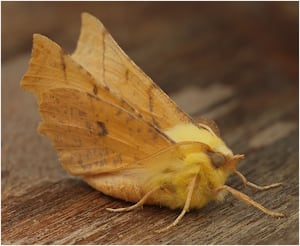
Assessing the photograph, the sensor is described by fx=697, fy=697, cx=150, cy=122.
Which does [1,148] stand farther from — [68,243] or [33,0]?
[33,0]

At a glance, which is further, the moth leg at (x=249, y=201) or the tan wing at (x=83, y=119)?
the tan wing at (x=83, y=119)

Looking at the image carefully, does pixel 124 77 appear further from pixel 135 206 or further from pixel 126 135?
pixel 135 206

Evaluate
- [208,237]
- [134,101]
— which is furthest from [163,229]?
[134,101]

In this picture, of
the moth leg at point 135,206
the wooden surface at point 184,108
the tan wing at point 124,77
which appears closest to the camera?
the wooden surface at point 184,108

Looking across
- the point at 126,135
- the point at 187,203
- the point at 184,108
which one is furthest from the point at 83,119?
the point at 184,108

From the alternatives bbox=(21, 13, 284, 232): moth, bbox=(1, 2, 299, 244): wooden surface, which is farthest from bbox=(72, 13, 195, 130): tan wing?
bbox=(1, 2, 299, 244): wooden surface

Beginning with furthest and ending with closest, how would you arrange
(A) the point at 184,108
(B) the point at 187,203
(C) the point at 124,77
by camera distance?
(A) the point at 184,108
(C) the point at 124,77
(B) the point at 187,203

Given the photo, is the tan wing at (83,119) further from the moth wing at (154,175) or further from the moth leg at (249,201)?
the moth leg at (249,201)

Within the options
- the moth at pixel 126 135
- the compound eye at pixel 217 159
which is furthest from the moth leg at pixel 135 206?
the compound eye at pixel 217 159
